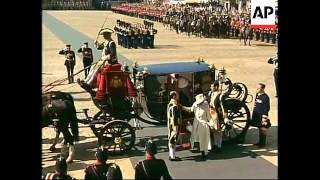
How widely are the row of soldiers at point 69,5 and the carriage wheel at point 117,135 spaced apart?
65.5 meters

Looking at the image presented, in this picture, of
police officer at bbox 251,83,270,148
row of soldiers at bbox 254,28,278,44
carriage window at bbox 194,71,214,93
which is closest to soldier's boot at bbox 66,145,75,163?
carriage window at bbox 194,71,214,93

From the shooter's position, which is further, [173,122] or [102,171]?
[173,122]

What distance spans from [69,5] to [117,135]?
6835 centimetres

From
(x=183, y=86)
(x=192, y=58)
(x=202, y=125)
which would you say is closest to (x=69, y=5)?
(x=192, y=58)

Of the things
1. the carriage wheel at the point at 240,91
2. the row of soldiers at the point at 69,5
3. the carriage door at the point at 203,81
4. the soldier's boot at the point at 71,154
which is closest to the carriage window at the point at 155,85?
the carriage door at the point at 203,81

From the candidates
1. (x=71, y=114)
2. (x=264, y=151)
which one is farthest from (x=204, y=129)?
(x=71, y=114)

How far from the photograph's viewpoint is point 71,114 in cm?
961

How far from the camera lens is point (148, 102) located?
1071 cm

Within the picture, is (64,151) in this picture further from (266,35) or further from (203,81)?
(266,35)

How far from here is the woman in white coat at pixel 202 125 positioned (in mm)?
9727

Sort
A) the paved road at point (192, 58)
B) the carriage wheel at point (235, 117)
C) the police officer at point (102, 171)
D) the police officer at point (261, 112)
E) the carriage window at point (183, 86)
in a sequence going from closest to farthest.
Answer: the police officer at point (102, 171)
the paved road at point (192, 58)
the police officer at point (261, 112)
the carriage window at point (183, 86)
the carriage wheel at point (235, 117)

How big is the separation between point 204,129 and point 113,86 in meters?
1.93

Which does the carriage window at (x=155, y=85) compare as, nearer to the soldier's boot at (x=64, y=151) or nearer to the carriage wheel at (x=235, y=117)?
the carriage wheel at (x=235, y=117)
